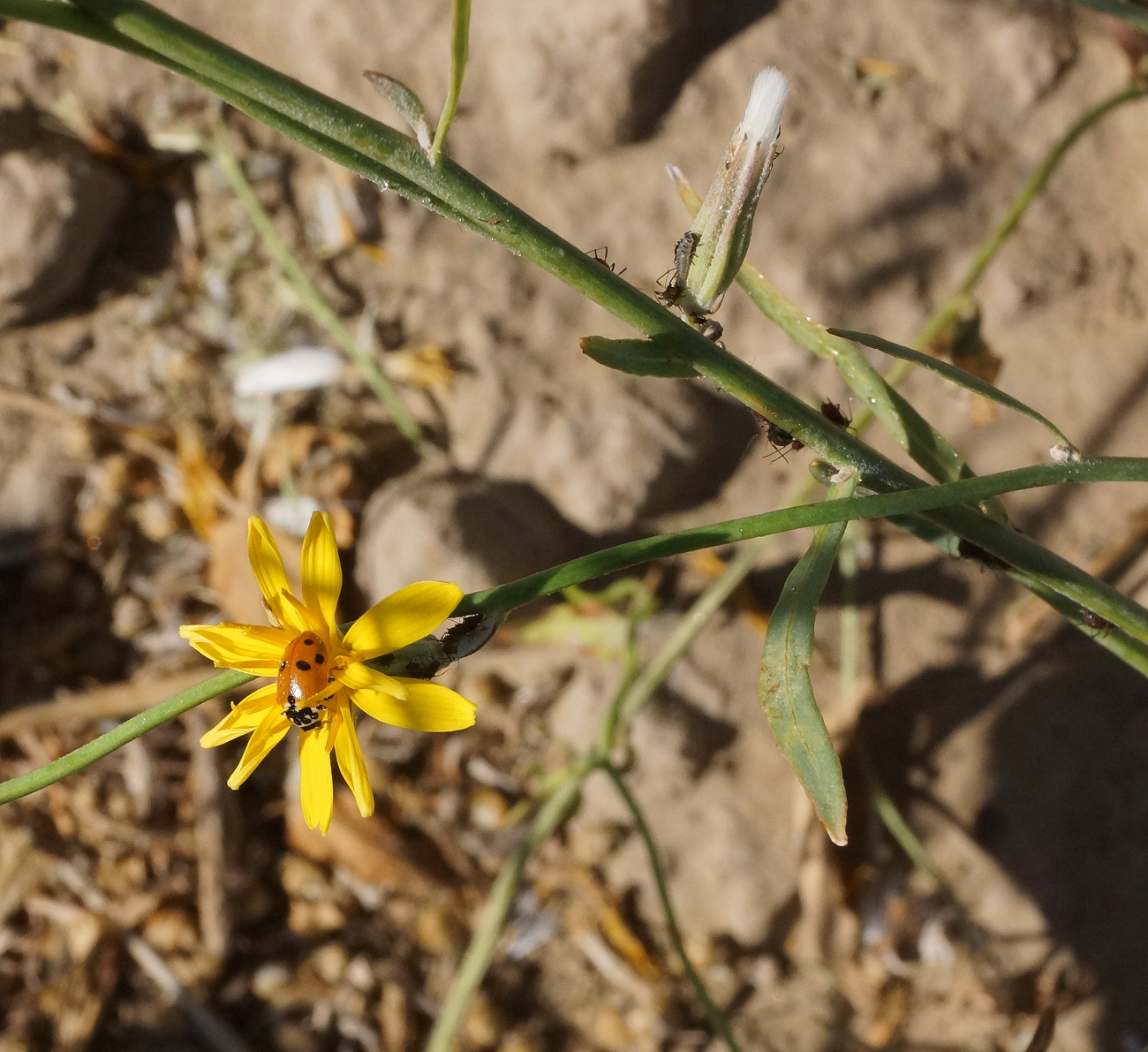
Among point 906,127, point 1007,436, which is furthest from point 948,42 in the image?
point 1007,436

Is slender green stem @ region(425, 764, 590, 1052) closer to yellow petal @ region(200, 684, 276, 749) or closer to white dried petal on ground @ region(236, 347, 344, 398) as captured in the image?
yellow petal @ region(200, 684, 276, 749)

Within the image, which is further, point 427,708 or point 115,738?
point 427,708

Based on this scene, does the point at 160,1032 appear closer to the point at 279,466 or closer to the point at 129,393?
the point at 279,466

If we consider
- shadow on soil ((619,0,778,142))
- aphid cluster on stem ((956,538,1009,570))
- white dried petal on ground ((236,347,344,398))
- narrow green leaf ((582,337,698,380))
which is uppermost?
shadow on soil ((619,0,778,142))

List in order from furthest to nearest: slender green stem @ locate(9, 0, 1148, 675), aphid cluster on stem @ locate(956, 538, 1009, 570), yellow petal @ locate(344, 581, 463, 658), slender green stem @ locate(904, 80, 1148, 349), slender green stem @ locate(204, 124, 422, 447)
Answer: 1. slender green stem @ locate(204, 124, 422, 447)
2. slender green stem @ locate(904, 80, 1148, 349)
3. aphid cluster on stem @ locate(956, 538, 1009, 570)
4. yellow petal @ locate(344, 581, 463, 658)
5. slender green stem @ locate(9, 0, 1148, 675)

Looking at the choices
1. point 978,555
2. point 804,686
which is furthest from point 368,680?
point 978,555

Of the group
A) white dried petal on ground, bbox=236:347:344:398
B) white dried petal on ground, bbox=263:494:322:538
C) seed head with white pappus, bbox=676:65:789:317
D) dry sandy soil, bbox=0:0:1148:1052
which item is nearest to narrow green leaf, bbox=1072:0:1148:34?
seed head with white pappus, bbox=676:65:789:317

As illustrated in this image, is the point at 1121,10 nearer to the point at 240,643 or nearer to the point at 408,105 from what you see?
the point at 408,105
